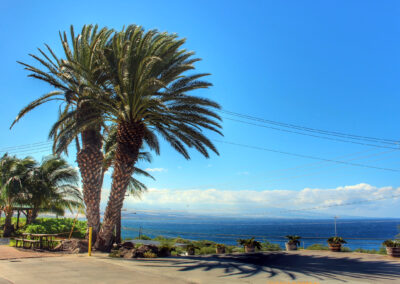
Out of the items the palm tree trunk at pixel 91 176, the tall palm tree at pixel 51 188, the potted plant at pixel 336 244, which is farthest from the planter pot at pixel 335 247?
the tall palm tree at pixel 51 188

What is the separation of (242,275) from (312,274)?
98.4 inches

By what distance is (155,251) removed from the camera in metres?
14.5

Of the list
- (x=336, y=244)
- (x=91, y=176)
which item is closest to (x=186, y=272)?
(x=91, y=176)

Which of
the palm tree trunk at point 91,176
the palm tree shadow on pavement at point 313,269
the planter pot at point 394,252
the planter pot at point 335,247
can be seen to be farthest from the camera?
the planter pot at point 335,247

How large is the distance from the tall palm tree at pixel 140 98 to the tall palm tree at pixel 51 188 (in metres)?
9.00

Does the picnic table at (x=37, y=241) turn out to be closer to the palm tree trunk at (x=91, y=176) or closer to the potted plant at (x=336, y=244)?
the palm tree trunk at (x=91, y=176)

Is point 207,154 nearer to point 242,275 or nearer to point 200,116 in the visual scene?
point 200,116

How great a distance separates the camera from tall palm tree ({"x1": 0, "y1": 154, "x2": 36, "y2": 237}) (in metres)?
20.3

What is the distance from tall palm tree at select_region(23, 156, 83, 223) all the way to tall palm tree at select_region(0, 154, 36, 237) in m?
0.48

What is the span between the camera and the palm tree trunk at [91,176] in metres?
17.0

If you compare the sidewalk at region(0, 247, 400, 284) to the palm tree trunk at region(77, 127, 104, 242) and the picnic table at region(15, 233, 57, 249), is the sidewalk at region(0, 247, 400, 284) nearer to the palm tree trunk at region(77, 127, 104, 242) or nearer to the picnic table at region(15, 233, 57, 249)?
the picnic table at region(15, 233, 57, 249)

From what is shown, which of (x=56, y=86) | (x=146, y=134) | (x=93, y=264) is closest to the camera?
(x=93, y=264)

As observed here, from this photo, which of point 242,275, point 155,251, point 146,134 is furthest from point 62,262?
point 146,134

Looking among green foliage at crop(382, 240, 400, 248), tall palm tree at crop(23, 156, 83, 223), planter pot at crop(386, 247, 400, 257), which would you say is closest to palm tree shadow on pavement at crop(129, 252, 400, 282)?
planter pot at crop(386, 247, 400, 257)
